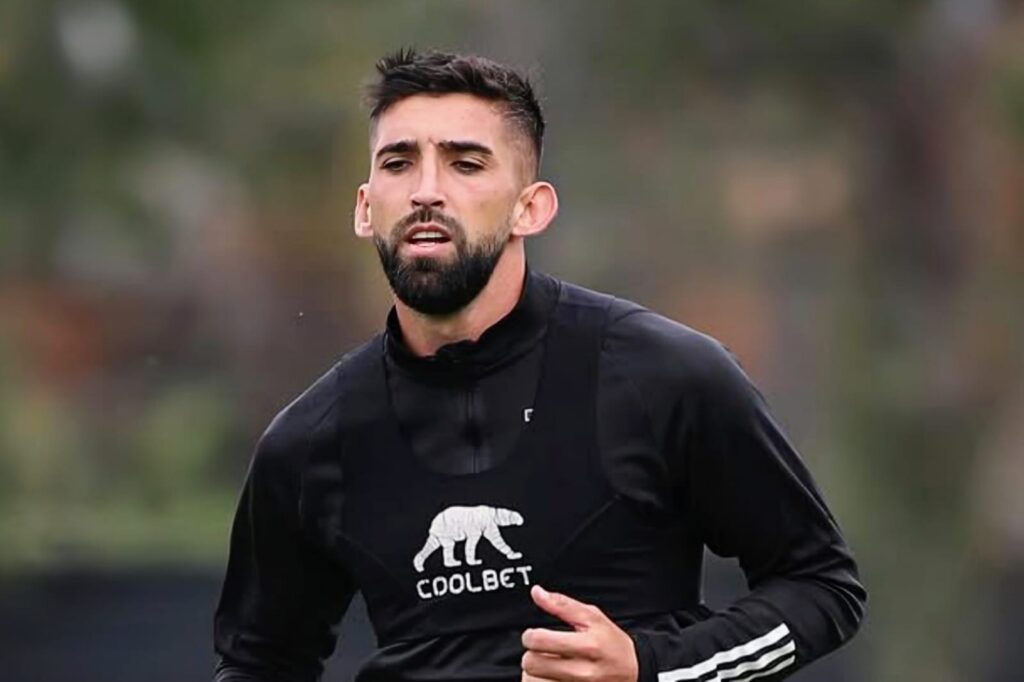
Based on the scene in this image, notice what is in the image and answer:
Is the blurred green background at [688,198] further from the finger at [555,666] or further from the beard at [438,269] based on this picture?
the finger at [555,666]

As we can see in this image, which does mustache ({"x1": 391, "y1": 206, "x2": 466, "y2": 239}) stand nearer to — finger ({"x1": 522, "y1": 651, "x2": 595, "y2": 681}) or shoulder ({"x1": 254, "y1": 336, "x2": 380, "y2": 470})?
shoulder ({"x1": 254, "y1": 336, "x2": 380, "y2": 470})

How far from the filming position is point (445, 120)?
4625 millimetres

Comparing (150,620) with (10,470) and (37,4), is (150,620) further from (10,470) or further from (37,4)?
(37,4)

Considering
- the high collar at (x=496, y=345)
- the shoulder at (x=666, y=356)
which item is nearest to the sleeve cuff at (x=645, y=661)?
the shoulder at (x=666, y=356)

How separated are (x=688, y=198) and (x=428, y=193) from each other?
12.5 metres

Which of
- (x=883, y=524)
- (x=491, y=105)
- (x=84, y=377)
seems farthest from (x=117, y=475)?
(x=491, y=105)

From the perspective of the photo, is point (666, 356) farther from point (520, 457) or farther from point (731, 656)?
point (731, 656)

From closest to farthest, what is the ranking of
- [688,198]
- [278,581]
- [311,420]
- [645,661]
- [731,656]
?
[645,661] < [731,656] < [311,420] < [278,581] < [688,198]

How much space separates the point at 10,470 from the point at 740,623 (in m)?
11.6

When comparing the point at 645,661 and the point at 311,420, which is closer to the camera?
the point at 645,661

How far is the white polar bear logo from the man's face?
342 millimetres

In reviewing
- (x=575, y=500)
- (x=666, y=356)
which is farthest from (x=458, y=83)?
(x=575, y=500)

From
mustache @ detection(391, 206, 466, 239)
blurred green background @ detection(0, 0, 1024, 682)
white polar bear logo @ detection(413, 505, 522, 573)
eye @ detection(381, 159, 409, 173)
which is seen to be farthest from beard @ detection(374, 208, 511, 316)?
blurred green background @ detection(0, 0, 1024, 682)

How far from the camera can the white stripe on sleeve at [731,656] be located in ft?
14.6
